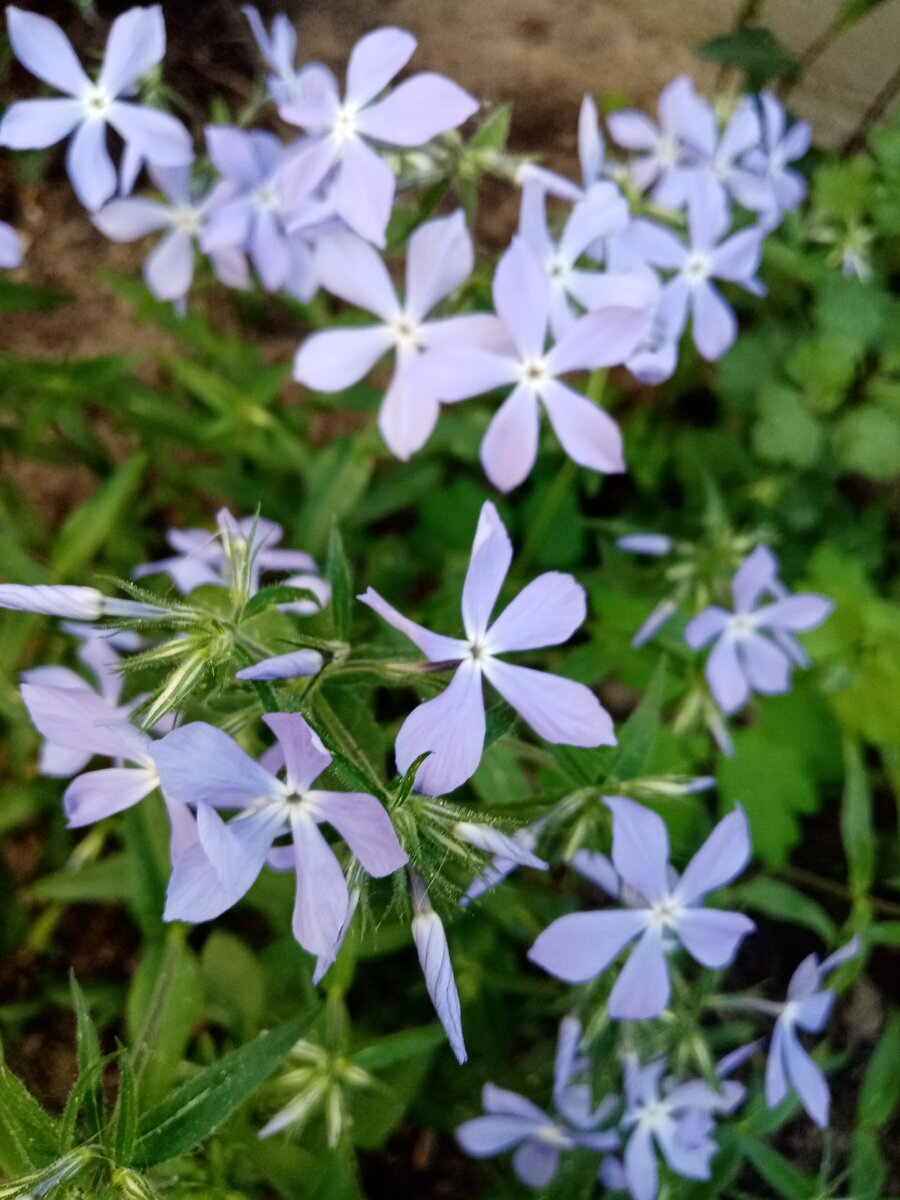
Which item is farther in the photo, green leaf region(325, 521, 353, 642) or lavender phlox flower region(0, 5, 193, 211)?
lavender phlox flower region(0, 5, 193, 211)

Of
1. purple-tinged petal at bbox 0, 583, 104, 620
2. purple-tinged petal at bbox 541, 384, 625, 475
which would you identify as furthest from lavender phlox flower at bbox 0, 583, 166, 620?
purple-tinged petal at bbox 541, 384, 625, 475

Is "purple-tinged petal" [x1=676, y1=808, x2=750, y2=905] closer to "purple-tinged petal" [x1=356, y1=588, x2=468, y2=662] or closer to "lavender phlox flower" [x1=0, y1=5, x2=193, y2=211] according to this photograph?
"purple-tinged petal" [x1=356, y1=588, x2=468, y2=662]

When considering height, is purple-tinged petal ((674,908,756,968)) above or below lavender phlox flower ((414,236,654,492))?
below

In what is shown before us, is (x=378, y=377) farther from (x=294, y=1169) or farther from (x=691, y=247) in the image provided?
(x=294, y=1169)

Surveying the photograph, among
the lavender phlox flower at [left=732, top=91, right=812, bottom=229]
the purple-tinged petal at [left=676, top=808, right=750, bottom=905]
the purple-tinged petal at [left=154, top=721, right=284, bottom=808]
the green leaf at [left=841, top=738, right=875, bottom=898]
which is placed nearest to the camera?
the purple-tinged petal at [left=154, top=721, right=284, bottom=808]

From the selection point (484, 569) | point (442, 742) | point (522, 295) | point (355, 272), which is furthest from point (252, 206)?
point (442, 742)

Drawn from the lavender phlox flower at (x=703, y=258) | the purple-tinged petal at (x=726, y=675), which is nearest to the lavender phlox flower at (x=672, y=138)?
the lavender phlox flower at (x=703, y=258)
